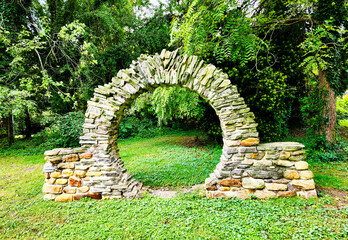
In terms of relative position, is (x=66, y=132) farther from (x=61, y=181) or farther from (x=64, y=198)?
(x=64, y=198)

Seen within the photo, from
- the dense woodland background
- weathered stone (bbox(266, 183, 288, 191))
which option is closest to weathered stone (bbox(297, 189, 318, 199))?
weathered stone (bbox(266, 183, 288, 191))

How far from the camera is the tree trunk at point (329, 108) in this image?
5.72 meters

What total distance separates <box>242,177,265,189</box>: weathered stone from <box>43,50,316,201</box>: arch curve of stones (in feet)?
0.06

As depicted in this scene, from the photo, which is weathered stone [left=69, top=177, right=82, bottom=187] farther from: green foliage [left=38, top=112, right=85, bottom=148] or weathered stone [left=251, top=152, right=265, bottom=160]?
green foliage [left=38, top=112, right=85, bottom=148]

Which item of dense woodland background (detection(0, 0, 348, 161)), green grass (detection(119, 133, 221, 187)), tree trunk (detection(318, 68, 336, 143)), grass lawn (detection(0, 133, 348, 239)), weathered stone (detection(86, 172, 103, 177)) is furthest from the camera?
tree trunk (detection(318, 68, 336, 143))

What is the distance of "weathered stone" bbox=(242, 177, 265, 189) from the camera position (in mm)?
3297

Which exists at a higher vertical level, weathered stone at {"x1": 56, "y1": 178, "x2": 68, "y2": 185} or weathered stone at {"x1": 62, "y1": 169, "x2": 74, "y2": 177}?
weathered stone at {"x1": 62, "y1": 169, "x2": 74, "y2": 177}

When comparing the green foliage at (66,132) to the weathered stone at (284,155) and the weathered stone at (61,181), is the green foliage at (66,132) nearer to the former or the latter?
the weathered stone at (61,181)

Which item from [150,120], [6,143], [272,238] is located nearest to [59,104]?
[6,143]

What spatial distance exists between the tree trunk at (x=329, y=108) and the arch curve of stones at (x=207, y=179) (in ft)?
12.9

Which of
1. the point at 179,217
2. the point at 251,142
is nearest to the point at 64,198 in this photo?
the point at 179,217

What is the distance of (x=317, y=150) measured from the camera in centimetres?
597

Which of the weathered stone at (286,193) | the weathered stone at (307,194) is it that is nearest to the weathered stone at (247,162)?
the weathered stone at (286,193)

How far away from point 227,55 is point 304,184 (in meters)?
3.29
